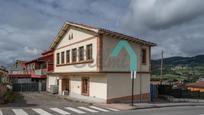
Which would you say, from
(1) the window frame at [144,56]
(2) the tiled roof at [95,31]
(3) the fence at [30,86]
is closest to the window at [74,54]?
(2) the tiled roof at [95,31]

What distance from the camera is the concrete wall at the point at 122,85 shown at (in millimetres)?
24812

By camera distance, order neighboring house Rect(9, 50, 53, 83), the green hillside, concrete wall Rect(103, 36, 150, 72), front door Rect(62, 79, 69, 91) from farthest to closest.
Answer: the green hillside
neighboring house Rect(9, 50, 53, 83)
front door Rect(62, 79, 69, 91)
concrete wall Rect(103, 36, 150, 72)

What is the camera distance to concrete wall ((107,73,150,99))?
81.4 ft

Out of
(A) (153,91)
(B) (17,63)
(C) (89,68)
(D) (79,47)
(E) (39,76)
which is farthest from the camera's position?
(B) (17,63)

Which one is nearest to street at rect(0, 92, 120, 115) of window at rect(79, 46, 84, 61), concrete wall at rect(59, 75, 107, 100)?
concrete wall at rect(59, 75, 107, 100)

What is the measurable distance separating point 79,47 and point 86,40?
6.59ft

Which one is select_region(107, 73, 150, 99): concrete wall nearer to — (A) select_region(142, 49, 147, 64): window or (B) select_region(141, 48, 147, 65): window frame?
(B) select_region(141, 48, 147, 65): window frame

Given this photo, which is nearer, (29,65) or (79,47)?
(79,47)

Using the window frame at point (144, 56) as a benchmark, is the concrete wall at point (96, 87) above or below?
below

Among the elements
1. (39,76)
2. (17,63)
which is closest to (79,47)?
(39,76)

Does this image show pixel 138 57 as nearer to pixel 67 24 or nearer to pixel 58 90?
pixel 67 24

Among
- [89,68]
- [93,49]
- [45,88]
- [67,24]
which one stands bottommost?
[45,88]

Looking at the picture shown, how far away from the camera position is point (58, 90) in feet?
120

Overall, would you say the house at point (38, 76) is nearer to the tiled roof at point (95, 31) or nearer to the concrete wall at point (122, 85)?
the tiled roof at point (95, 31)
